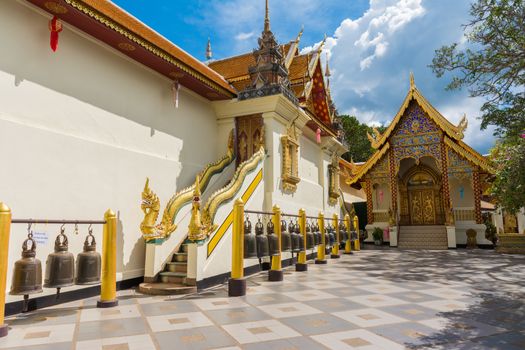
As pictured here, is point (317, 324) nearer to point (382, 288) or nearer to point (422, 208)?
point (382, 288)

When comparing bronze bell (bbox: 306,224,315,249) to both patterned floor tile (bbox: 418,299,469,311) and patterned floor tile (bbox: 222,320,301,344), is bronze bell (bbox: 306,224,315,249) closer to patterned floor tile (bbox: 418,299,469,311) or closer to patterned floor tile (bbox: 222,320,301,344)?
patterned floor tile (bbox: 418,299,469,311)

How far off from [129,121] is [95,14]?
193 cm

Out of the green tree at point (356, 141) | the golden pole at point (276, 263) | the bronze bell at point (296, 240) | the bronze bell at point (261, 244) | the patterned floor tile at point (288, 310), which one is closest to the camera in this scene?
the patterned floor tile at point (288, 310)

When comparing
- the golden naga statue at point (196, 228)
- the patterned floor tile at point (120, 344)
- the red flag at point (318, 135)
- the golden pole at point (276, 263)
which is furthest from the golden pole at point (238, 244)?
the red flag at point (318, 135)

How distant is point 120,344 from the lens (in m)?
3.24

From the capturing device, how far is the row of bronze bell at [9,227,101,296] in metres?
3.77

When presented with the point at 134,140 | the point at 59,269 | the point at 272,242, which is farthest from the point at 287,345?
the point at 134,140

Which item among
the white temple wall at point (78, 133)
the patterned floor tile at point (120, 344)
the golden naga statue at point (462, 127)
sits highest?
the golden naga statue at point (462, 127)

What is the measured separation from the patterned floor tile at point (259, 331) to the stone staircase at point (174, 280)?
6.35ft

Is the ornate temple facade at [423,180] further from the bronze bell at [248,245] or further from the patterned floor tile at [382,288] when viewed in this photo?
the bronze bell at [248,245]

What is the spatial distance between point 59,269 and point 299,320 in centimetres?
272

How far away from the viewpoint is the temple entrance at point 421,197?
17.8 m

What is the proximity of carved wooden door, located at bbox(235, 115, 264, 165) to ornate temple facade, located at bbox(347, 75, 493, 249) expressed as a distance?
9.96m

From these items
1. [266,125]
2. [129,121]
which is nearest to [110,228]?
[129,121]
